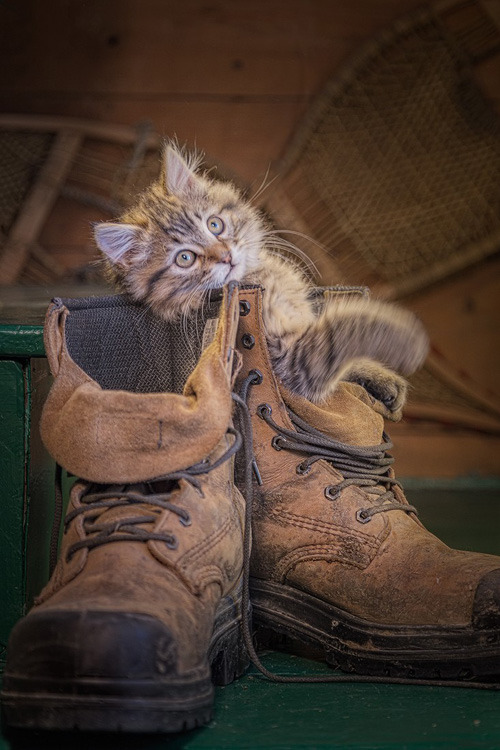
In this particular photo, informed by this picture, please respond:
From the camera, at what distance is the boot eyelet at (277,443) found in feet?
2.87

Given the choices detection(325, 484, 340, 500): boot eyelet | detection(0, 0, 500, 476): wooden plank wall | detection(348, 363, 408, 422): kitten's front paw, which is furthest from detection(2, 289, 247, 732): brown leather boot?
detection(0, 0, 500, 476): wooden plank wall

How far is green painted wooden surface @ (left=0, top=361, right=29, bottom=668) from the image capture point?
0.92 m

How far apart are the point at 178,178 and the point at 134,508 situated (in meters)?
0.74

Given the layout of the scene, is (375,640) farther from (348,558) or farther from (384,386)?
(384,386)

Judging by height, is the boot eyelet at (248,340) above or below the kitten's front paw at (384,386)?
above

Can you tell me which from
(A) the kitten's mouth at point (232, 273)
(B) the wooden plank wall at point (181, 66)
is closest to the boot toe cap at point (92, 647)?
(A) the kitten's mouth at point (232, 273)

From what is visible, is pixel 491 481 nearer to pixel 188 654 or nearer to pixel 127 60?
pixel 127 60

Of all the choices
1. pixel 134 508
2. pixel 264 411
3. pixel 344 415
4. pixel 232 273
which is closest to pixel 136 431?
pixel 134 508

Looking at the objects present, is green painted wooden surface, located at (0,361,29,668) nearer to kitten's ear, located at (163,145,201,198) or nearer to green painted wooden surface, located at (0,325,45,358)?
green painted wooden surface, located at (0,325,45,358)

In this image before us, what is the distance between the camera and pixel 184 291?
1175 millimetres

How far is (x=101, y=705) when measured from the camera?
22.2 inches

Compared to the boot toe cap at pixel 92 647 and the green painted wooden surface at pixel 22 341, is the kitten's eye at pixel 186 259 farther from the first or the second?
the boot toe cap at pixel 92 647

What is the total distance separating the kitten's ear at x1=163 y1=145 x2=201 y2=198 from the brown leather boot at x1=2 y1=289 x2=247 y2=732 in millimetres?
450

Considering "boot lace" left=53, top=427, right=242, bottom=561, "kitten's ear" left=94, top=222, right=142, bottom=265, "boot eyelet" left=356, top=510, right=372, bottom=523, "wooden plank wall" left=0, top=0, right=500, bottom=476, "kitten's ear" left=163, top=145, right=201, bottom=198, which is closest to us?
"boot lace" left=53, top=427, right=242, bottom=561
